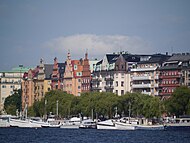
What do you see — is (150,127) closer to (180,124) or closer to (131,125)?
(131,125)

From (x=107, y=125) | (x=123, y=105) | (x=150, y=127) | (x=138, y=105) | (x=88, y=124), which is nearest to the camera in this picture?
(x=150, y=127)

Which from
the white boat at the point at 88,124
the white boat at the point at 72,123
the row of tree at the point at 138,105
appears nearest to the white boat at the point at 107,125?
the white boat at the point at 88,124

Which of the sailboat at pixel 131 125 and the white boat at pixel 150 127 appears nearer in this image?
the white boat at pixel 150 127

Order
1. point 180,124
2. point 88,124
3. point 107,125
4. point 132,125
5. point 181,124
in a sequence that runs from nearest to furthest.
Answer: point 181,124
point 180,124
point 132,125
point 107,125
point 88,124

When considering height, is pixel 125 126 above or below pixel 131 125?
below

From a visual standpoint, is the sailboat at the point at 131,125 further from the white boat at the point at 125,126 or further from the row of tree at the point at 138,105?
the row of tree at the point at 138,105

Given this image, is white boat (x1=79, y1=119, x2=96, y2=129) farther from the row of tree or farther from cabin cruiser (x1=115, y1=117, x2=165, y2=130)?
cabin cruiser (x1=115, y1=117, x2=165, y2=130)

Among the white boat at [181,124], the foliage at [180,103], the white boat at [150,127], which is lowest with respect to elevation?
the white boat at [150,127]

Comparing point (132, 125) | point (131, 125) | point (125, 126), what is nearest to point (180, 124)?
point (132, 125)

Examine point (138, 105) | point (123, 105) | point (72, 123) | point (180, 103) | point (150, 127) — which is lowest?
point (150, 127)

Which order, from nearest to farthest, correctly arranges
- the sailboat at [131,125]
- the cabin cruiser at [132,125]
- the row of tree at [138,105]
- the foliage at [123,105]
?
the cabin cruiser at [132,125]
the sailboat at [131,125]
the row of tree at [138,105]
the foliage at [123,105]

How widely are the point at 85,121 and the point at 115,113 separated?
8732 millimetres

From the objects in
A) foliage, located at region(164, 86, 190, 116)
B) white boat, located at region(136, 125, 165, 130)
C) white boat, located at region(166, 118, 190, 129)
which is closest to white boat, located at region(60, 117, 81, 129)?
white boat, located at region(136, 125, 165, 130)

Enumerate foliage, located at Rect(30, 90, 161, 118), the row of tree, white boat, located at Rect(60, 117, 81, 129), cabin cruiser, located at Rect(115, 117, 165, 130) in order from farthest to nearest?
1. white boat, located at Rect(60, 117, 81, 129)
2. foliage, located at Rect(30, 90, 161, 118)
3. the row of tree
4. cabin cruiser, located at Rect(115, 117, 165, 130)
